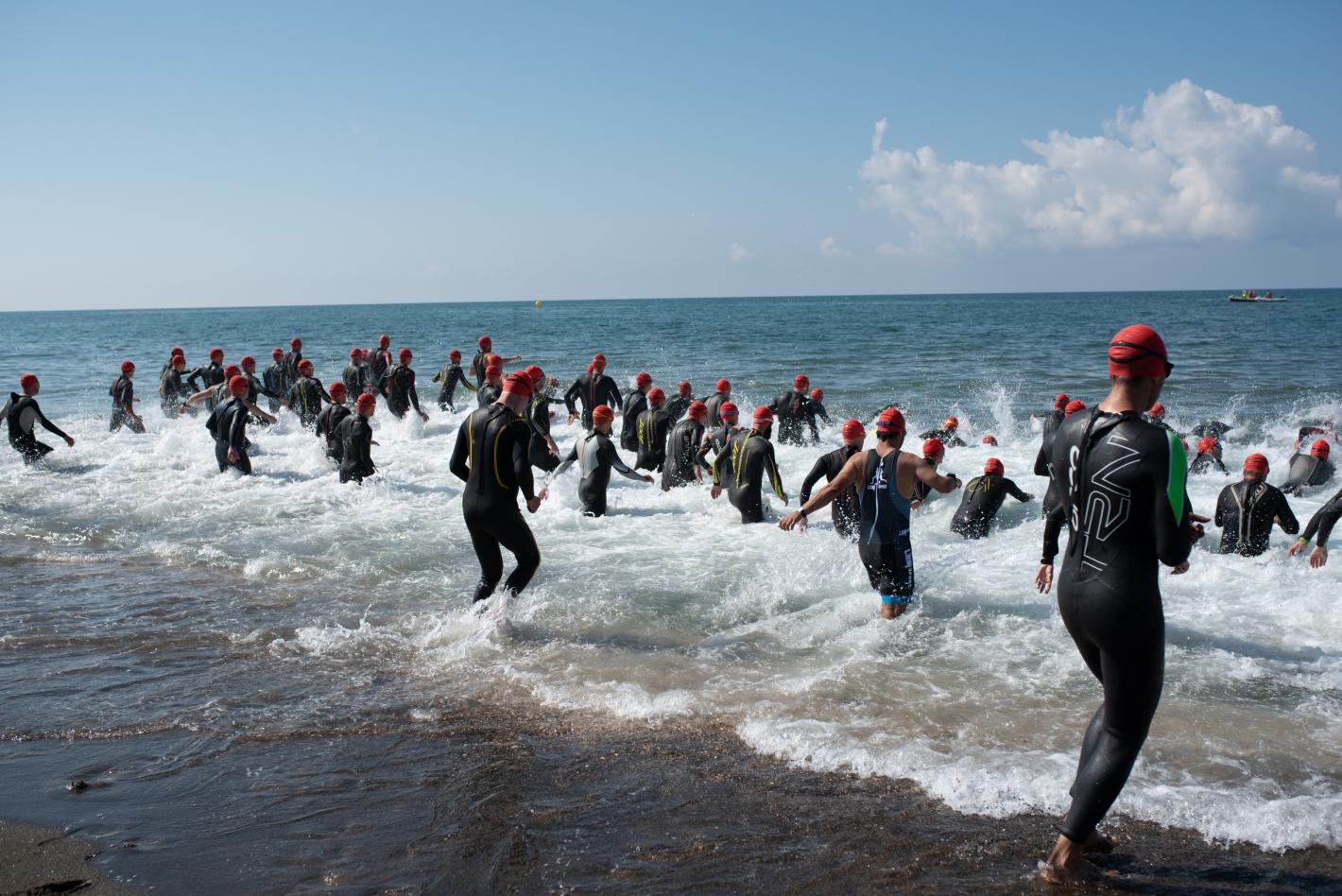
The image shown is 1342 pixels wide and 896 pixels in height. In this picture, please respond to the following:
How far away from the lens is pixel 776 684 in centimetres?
586

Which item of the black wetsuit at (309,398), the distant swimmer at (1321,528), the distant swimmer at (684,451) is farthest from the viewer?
the black wetsuit at (309,398)

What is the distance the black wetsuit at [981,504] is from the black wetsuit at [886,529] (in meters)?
3.69

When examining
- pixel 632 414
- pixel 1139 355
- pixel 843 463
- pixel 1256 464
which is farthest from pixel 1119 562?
pixel 632 414

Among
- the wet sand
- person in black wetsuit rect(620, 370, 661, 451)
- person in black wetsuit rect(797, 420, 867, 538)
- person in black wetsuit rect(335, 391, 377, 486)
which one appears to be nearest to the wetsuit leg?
the wet sand

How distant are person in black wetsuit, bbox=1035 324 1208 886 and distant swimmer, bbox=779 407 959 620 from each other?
9.33 ft

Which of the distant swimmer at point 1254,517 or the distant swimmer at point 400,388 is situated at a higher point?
the distant swimmer at point 400,388

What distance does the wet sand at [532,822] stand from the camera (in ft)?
12.2

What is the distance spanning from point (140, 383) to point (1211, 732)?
4023 cm

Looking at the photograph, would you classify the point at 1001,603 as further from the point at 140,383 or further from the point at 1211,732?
the point at 140,383

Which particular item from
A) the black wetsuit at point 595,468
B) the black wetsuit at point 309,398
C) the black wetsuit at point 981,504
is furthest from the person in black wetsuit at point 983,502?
the black wetsuit at point 309,398

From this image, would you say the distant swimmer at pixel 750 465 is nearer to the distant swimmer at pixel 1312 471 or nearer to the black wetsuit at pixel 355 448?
the black wetsuit at pixel 355 448

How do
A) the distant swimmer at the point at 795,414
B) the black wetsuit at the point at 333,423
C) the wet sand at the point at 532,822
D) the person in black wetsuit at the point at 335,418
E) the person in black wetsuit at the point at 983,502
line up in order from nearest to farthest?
the wet sand at the point at 532,822 < the person in black wetsuit at the point at 983,502 < the person in black wetsuit at the point at 335,418 < the black wetsuit at the point at 333,423 < the distant swimmer at the point at 795,414

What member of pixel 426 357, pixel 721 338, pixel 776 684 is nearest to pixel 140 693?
pixel 776 684

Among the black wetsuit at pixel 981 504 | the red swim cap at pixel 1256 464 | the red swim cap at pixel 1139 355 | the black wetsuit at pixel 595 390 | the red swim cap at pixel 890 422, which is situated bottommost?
the black wetsuit at pixel 981 504
